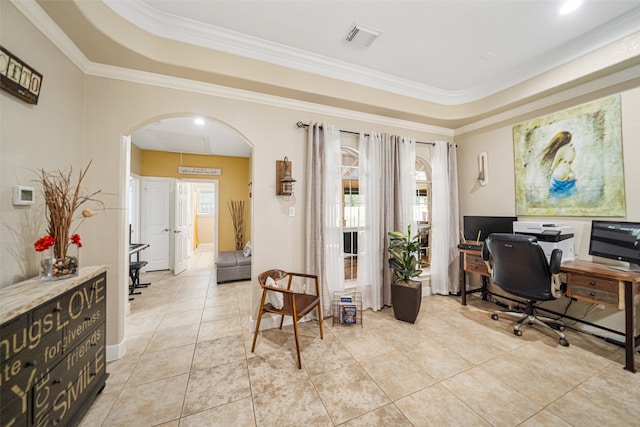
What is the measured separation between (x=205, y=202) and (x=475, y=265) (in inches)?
356

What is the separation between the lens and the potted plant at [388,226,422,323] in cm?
272

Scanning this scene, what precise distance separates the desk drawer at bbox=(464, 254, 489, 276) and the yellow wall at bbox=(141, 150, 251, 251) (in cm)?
482

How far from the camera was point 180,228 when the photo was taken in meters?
5.10

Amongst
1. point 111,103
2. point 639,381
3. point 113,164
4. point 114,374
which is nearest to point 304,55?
point 111,103

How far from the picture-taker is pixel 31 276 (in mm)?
1555

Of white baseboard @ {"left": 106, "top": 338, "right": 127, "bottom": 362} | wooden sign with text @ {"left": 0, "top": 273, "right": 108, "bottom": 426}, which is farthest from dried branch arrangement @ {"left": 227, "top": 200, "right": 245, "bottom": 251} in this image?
wooden sign with text @ {"left": 0, "top": 273, "right": 108, "bottom": 426}

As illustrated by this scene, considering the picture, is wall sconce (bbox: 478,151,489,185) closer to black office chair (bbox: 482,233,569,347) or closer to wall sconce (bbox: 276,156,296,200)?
black office chair (bbox: 482,233,569,347)

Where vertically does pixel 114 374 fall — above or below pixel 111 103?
below

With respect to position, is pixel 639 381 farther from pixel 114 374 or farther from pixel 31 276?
pixel 31 276

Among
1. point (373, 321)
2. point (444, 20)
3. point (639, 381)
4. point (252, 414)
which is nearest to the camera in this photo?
point (252, 414)

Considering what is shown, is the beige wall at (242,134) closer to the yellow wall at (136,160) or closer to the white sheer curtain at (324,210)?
the white sheer curtain at (324,210)

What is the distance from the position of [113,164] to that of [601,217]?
4.97 meters

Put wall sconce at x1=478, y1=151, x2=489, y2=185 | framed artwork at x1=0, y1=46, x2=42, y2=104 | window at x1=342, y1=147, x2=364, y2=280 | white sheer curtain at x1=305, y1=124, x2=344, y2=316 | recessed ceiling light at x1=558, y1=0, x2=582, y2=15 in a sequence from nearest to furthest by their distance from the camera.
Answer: framed artwork at x1=0, y1=46, x2=42, y2=104 → recessed ceiling light at x1=558, y1=0, x2=582, y2=15 → white sheer curtain at x1=305, y1=124, x2=344, y2=316 → window at x1=342, y1=147, x2=364, y2=280 → wall sconce at x1=478, y1=151, x2=489, y2=185

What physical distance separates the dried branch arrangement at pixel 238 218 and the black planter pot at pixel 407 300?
4257mm
